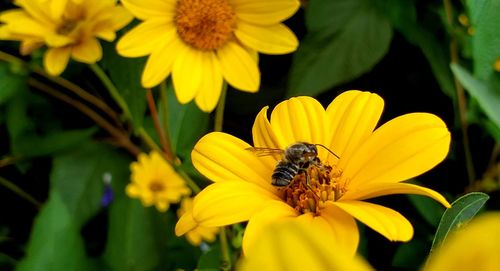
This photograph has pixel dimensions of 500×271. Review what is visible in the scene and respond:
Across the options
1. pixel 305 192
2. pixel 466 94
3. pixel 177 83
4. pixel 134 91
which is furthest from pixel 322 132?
pixel 466 94

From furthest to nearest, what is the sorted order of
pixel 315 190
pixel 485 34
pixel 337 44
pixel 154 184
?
1. pixel 154 184
2. pixel 337 44
3. pixel 485 34
4. pixel 315 190

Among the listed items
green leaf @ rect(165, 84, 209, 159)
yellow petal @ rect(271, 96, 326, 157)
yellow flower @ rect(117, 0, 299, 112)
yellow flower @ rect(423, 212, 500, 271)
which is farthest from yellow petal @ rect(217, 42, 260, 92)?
yellow flower @ rect(423, 212, 500, 271)

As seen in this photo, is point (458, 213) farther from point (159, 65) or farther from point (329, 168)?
point (159, 65)

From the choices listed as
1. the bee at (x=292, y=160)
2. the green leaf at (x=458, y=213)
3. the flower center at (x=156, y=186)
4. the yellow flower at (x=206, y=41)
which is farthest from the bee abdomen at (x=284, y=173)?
the flower center at (x=156, y=186)

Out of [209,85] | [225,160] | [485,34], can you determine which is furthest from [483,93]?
[209,85]

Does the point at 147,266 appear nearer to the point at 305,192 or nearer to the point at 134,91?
the point at 134,91

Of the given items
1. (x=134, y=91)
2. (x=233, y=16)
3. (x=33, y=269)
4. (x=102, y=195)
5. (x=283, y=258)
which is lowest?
(x=102, y=195)
